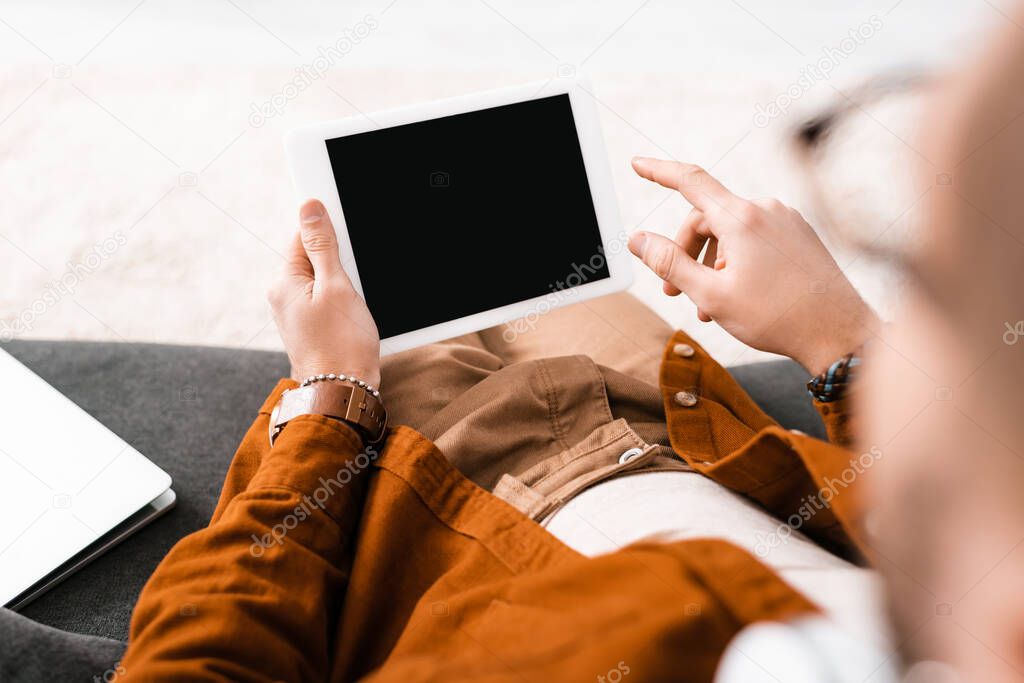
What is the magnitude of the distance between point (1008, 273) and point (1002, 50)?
0.08 metres

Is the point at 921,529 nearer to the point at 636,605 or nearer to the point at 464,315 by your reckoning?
the point at 636,605

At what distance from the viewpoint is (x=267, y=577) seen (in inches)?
20.6

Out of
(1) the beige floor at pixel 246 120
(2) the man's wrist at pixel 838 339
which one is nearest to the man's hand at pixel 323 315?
(2) the man's wrist at pixel 838 339

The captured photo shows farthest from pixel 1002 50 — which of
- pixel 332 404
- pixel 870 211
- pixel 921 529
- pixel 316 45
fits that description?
pixel 316 45

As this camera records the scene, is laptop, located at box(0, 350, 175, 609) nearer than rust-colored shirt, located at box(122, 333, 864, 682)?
No

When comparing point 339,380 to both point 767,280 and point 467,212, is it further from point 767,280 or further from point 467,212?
point 767,280

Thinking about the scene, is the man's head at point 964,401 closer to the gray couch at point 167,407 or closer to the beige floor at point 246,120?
the gray couch at point 167,407

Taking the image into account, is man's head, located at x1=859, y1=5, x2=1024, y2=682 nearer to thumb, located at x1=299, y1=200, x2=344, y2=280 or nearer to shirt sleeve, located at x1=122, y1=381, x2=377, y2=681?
shirt sleeve, located at x1=122, y1=381, x2=377, y2=681

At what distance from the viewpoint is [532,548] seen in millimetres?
543

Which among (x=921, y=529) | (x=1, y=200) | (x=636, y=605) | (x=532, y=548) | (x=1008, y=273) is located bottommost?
(x=1, y=200)

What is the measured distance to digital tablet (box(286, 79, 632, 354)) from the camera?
28.9 inches

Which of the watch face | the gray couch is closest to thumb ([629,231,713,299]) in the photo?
the gray couch

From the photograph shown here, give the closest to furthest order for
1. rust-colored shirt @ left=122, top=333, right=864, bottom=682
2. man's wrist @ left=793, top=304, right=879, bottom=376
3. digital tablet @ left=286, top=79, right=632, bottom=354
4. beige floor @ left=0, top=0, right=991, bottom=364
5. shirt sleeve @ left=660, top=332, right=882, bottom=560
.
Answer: rust-colored shirt @ left=122, top=333, right=864, bottom=682, shirt sleeve @ left=660, top=332, right=882, bottom=560, man's wrist @ left=793, top=304, right=879, bottom=376, digital tablet @ left=286, top=79, right=632, bottom=354, beige floor @ left=0, top=0, right=991, bottom=364

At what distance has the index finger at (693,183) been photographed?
703mm
